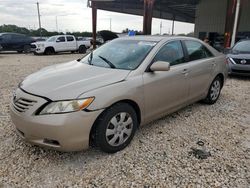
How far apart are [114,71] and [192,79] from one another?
1596 mm

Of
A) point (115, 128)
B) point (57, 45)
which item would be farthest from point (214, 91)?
point (57, 45)

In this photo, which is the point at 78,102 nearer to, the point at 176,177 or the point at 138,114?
the point at 138,114

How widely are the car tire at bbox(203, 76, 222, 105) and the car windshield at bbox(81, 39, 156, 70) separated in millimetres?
1937

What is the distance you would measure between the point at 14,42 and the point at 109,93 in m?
17.0

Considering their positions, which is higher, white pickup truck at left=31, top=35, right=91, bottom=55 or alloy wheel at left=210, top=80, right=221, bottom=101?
white pickup truck at left=31, top=35, right=91, bottom=55

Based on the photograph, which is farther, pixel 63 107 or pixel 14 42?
pixel 14 42

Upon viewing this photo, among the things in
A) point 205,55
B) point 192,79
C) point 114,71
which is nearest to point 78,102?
point 114,71

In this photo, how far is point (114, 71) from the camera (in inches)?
123

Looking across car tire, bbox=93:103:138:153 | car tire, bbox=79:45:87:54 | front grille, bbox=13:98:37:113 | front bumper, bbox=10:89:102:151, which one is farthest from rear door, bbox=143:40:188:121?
car tire, bbox=79:45:87:54

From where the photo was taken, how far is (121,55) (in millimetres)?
3551

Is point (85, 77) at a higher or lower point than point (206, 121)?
higher

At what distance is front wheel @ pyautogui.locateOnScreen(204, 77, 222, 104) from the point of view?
15.6ft

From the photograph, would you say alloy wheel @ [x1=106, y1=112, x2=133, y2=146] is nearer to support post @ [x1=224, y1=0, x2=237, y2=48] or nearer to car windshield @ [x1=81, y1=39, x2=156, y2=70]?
car windshield @ [x1=81, y1=39, x2=156, y2=70]

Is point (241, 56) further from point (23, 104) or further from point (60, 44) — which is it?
point (60, 44)
